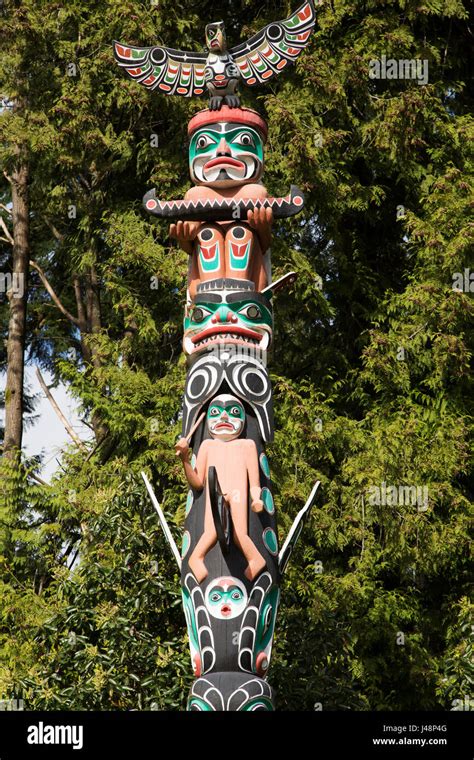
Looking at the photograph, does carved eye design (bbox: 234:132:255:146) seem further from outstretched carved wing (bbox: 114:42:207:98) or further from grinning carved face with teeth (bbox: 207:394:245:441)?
grinning carved face with teeth (bbox: 207:394:245:441)

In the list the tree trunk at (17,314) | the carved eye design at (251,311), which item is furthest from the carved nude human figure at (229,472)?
the tree trunk at (17,314)

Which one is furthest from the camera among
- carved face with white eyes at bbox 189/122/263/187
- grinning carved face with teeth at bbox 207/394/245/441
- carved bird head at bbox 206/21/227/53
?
carved bird head at bbox 206/21/227/53

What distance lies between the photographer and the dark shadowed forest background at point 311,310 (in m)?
12.7

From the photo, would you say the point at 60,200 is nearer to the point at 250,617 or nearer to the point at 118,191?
the point at 118,191

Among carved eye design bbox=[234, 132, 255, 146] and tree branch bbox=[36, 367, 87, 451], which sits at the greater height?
tree branch bbox=[36, 367, 87, 451]

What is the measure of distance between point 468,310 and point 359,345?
1.79 m

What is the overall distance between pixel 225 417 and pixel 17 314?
25.3ft

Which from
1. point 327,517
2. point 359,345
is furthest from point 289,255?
point 327,517

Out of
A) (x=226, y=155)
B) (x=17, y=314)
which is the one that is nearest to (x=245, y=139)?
(x=226, y=155)

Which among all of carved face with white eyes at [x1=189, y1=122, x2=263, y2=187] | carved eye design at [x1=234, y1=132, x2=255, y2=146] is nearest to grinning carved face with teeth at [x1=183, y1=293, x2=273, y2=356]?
carved face with white eyes at [x1=189, y1=122, x2=263, y2=187]

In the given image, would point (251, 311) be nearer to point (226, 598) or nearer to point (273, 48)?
point (226, 598)

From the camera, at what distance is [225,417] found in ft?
26.9

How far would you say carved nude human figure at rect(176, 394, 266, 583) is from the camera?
7703mm

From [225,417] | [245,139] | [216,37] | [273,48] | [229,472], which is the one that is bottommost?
[229,472]
